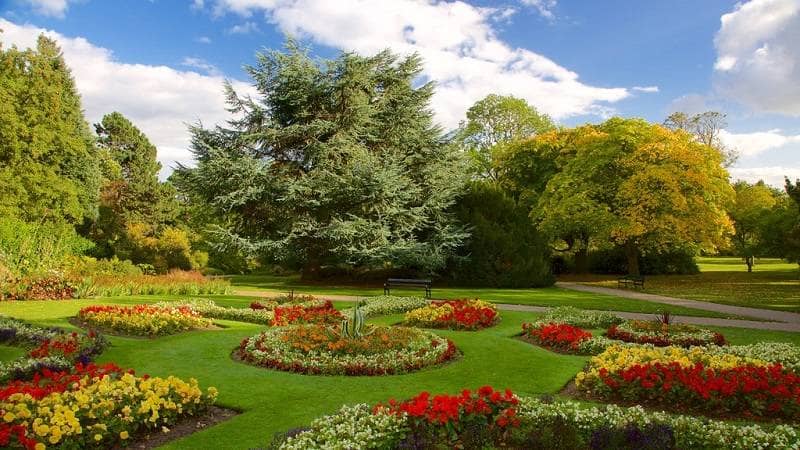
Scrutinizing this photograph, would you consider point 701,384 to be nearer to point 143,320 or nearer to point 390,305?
point 390,305

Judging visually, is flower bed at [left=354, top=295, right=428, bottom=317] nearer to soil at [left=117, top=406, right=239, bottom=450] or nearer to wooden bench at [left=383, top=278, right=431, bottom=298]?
wooden bench at [left=383, top=278, right=431, bottom=298]

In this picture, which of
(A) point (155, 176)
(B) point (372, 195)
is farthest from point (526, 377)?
(A) point (155, 176)

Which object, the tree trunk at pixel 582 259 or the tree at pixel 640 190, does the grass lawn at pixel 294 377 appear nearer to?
the tree at pixel 640 190

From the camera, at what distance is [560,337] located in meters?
11.0

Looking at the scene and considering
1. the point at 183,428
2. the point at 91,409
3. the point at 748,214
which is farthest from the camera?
the point at 748,214

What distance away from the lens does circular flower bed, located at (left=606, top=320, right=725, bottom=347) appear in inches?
437

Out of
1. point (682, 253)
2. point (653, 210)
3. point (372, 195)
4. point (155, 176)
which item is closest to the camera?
point (372, 195)

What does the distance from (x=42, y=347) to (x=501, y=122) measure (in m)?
38.2

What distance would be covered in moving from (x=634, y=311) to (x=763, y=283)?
56.8 ft

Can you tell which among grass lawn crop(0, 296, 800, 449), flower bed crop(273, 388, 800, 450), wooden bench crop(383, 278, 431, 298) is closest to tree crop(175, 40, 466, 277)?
wooden bench crop(383, 278, 431, 298)

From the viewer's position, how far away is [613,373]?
25.7ft

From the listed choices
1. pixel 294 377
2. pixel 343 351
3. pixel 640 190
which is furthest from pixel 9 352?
Result: pixel 640 190

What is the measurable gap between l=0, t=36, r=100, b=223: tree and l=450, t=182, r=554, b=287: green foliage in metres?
24.6

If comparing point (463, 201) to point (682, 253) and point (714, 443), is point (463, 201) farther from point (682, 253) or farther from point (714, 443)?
point (714, 443)
